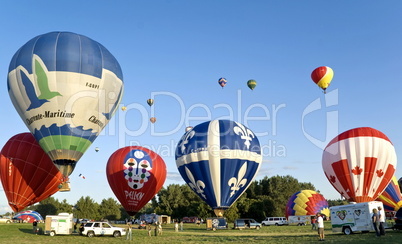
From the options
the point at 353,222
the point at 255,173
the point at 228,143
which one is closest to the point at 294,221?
the point at 255,173

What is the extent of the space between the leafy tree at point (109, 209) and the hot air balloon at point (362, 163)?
8677 cm

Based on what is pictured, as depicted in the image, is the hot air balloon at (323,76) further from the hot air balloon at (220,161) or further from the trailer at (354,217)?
the trailer at (354,217)

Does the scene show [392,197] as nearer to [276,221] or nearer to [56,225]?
[276,221]

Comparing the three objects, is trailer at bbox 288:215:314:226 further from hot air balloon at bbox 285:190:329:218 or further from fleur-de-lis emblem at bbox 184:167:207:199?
fleur-de-lis emblem at bbox 184:167:207:199

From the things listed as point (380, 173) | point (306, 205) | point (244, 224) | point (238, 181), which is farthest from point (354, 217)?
point (306, 205)

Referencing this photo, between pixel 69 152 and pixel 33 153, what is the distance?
909 cm

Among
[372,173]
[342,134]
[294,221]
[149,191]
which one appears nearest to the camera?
[372,173]

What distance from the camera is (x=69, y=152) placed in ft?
85.8

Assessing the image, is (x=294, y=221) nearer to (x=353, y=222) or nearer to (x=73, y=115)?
(x=353, y=222)

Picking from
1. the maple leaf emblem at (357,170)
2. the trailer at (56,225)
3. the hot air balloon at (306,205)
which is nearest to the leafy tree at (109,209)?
the hot air balloon at (306,205)

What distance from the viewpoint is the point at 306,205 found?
49625 millimetres

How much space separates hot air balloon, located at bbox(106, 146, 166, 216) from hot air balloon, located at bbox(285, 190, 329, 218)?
68.1ft

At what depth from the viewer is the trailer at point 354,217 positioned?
68.9 ft

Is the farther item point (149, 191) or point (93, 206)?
point (93, 206)
